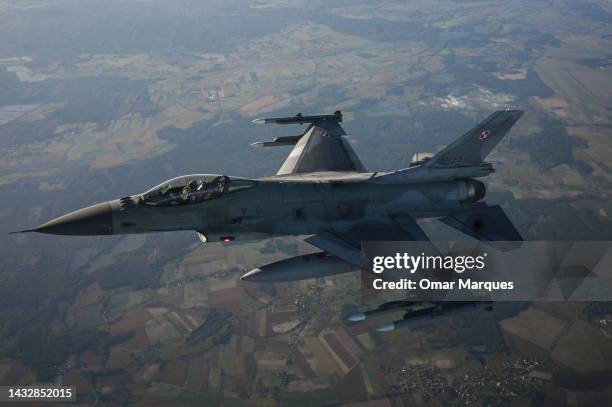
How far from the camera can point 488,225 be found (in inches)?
855

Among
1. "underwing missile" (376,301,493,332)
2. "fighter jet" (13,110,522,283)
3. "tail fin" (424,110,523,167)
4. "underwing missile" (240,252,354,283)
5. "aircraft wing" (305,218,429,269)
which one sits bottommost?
"underwing missile" (376,301,493,332)

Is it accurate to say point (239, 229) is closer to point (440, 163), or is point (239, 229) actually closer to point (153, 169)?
point (440, 163)

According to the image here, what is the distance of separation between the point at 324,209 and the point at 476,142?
26.4 ft

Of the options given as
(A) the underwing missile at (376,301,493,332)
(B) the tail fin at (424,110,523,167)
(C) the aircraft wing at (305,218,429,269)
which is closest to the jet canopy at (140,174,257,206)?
(C) the aircraft wing at (305,218,429,269)

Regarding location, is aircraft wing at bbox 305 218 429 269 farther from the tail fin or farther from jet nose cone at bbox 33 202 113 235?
jet nose cone at bbox 33 202 113 235

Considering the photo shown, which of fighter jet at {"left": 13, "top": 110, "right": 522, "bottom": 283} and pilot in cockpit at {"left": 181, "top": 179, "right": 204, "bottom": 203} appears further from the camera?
pilot in cockpit at {"left": 181, "top": 179, "right": 204, "bottom": 203}

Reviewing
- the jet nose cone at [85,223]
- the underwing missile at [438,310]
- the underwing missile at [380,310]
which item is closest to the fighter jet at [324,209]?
the jet nose cone at [85,223]

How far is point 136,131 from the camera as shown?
320ft

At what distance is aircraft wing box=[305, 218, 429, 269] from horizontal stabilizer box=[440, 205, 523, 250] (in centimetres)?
227

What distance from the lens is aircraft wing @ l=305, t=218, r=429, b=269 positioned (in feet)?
64.4

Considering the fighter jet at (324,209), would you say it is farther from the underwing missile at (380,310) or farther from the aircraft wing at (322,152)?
the aircraft wing at (322,152)

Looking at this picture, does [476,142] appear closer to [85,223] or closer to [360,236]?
[360,236]

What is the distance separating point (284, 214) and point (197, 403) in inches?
918

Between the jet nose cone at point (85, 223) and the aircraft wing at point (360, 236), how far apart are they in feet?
27.8
